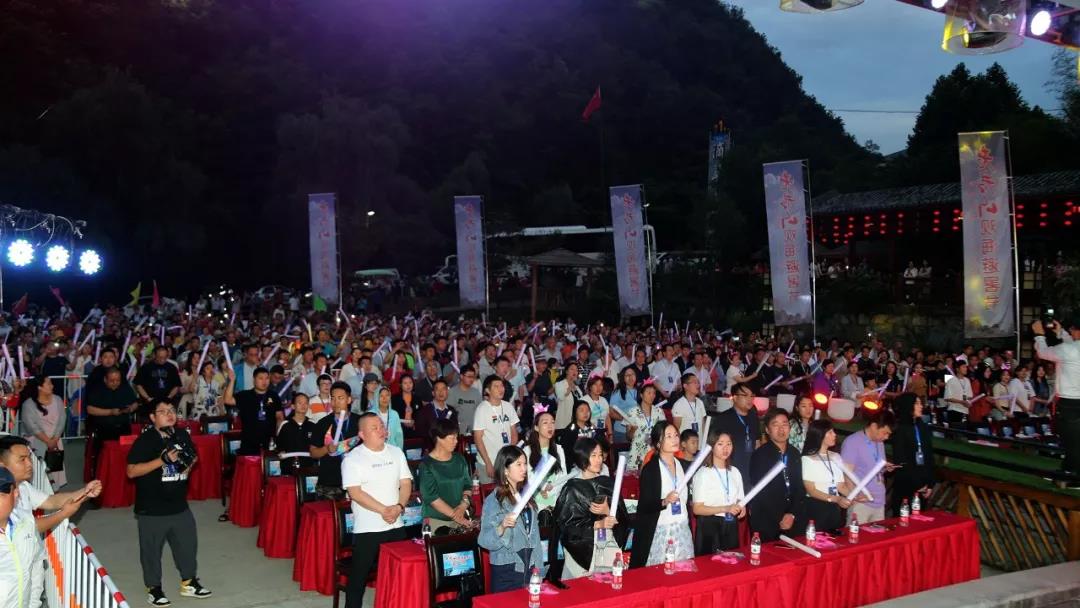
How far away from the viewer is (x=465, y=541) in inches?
225

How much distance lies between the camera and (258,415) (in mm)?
9586

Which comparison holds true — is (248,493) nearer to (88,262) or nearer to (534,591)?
(534,591)

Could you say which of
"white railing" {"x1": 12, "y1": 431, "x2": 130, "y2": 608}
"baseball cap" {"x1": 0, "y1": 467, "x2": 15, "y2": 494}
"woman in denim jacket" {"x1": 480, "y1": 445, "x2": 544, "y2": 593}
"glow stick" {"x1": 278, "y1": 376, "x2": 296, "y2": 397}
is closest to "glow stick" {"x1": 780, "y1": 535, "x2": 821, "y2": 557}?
"woman in denim jacket" {"x1": 480, "y1": 445, "x2": 544, "y2": 593}

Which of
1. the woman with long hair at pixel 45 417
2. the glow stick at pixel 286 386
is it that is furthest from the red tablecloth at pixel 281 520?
the glow stick at pixel 286 386

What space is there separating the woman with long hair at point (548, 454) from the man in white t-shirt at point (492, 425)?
3.80ft

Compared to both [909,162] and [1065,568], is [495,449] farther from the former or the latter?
[909,162]

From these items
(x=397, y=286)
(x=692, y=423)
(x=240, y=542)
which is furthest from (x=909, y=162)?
(x=240, y=542)

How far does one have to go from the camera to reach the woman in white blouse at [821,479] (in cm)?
680

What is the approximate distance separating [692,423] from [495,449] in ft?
7.82

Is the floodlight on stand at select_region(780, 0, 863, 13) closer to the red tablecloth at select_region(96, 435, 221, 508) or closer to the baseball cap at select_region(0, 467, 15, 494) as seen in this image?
the baseball cap at select_region(0, 467, 15, 494)

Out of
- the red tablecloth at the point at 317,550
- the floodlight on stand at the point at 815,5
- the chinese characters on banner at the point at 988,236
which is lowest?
the red tablecloth at the point at 317,550

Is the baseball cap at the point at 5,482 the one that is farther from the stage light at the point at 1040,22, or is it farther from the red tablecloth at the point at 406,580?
the stage light at the point at 1040,22

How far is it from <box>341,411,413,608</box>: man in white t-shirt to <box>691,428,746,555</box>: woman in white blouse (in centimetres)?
207

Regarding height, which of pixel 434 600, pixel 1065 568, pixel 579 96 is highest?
pixel 579 96
